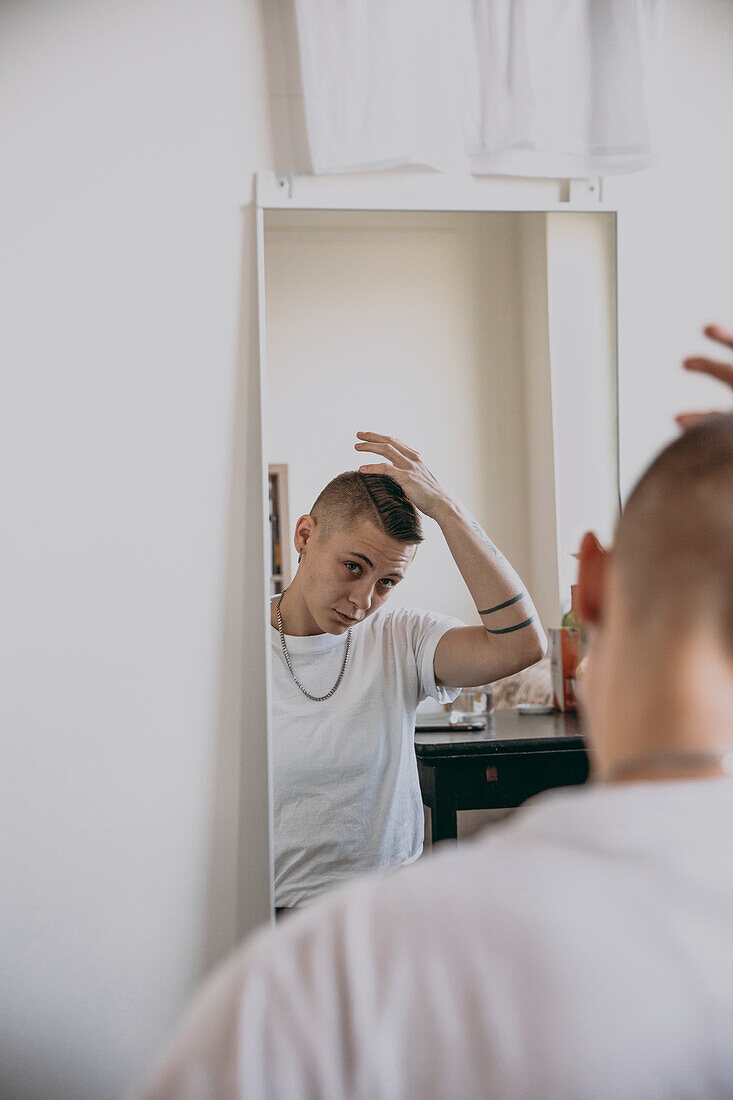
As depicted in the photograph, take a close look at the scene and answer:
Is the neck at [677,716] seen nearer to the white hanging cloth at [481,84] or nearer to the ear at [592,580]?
the ear at [592,580]

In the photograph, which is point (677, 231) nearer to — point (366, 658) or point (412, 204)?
point (412, 204)

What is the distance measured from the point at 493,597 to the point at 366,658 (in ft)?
0.83

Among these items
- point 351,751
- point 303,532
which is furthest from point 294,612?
point 351,751

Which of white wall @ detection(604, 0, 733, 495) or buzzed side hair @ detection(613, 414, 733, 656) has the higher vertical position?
white wall @ detection(604, 0, 733, 495)

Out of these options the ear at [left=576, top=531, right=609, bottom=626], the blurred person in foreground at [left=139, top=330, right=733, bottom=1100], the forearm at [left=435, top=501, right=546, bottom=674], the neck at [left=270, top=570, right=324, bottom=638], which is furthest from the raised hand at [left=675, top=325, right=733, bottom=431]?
the neck at [left=270, top=570, right=324, bottom=638]

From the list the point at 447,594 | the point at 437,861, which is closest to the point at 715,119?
the point at 447,594

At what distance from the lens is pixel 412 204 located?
187cm

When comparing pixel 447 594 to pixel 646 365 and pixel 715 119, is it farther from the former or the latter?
pixel 715 119

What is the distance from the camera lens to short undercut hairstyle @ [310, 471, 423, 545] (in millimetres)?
1829

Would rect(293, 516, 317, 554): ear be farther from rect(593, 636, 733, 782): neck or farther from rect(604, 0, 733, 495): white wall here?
rect(593, 636, 733, 782): neck

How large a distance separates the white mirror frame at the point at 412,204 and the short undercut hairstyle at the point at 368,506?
115 mm

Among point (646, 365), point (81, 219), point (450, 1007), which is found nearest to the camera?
point (450, 1007)

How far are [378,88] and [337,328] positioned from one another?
0.43m

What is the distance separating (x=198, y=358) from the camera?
1828 mm
